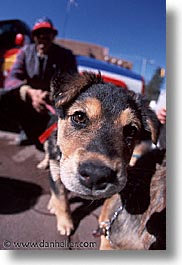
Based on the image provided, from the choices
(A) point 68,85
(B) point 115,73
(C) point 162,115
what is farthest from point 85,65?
(C) point 162,115

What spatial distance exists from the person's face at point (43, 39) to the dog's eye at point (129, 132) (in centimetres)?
48

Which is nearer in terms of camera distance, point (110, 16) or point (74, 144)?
point (74, 144)

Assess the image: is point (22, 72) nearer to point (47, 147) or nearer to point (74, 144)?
point (47, 147)

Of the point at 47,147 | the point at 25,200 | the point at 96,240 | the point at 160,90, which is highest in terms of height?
the point at 160,90

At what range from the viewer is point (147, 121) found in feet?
4.10

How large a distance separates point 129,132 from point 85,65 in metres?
0.38

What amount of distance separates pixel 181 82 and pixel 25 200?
745 mm

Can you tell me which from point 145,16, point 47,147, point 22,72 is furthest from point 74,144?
point 145,16

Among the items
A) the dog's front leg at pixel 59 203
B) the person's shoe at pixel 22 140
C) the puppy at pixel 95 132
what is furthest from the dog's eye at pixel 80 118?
the person's shoe at pixel 22 140

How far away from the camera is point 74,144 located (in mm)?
1125

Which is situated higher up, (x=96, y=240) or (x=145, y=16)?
(x=145, y=16)

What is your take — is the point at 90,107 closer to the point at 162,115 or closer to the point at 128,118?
the point at 128,118

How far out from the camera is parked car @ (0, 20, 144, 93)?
1398mm

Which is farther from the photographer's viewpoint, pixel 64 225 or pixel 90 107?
pixel 64 225
